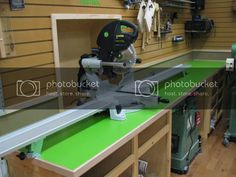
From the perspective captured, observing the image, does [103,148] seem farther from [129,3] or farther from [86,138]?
[129,3]

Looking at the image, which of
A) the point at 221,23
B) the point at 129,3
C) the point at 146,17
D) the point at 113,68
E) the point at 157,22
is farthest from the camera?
the point at 221,23

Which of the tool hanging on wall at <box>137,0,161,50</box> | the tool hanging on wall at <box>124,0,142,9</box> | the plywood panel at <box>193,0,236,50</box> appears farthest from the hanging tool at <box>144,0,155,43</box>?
the plywood panel at <box>193,0,236,50</box>

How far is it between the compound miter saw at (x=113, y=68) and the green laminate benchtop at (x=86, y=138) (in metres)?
0.09

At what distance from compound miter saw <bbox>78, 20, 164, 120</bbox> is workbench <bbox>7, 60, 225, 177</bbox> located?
106 mm

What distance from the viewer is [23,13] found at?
1689 mm

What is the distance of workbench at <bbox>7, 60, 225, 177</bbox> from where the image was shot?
1295 mm

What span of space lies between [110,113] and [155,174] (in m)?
0.93

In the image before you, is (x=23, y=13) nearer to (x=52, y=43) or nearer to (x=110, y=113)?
(x=52, y=43)

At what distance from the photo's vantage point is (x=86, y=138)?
153cm

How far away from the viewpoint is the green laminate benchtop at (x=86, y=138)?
1.31 meters

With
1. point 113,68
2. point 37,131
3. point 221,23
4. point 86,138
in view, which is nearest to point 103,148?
point 86,138

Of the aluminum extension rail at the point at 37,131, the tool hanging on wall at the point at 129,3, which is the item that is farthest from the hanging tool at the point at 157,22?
the aluminum extension rail at the point at 37,131

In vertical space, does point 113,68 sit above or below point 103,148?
above

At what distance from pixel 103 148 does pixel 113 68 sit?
2.20 ft
